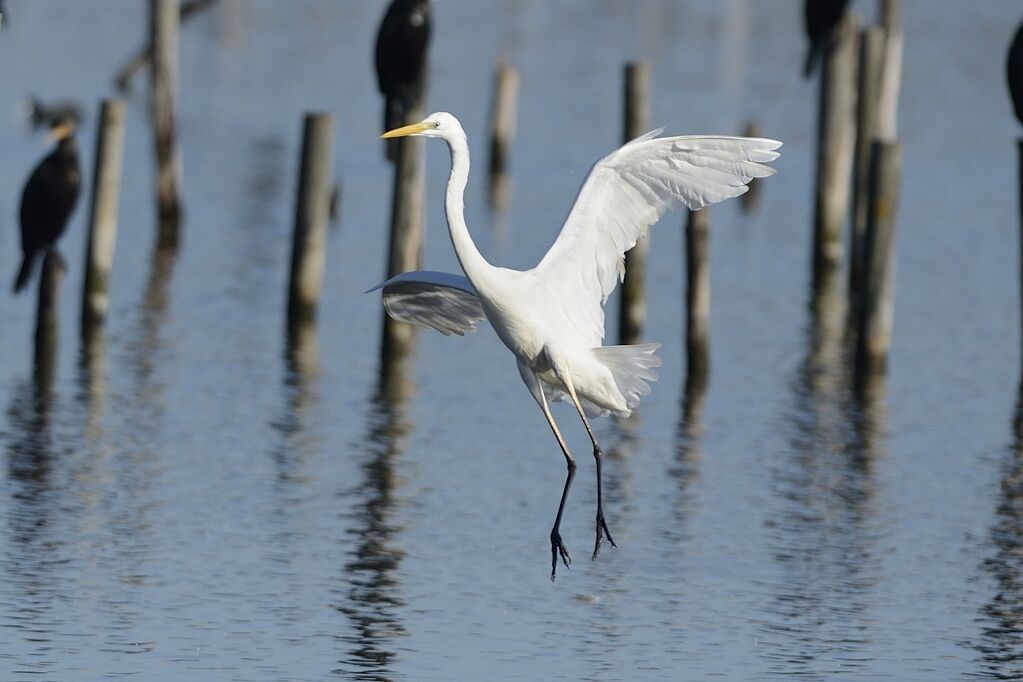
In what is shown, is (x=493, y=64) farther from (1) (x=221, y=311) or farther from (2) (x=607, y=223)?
(2) (x=607, y=223)

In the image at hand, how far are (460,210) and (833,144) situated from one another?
368 inches

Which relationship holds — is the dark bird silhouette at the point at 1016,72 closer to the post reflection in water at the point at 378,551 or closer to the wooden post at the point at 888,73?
the wooden post at the point at 888,73

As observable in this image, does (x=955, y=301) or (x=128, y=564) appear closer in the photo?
(x=128, y=564)

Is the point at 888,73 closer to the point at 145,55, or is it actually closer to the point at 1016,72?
the point at 1016,72

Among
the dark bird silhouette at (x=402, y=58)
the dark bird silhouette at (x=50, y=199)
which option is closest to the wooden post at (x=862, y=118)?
the dark bird silhouette at (x=402, y=58)

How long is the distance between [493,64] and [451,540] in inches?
830

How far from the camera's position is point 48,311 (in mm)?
14141

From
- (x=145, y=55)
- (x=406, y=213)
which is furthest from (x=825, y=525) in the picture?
(x=145, y=55)

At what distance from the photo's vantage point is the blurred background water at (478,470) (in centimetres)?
906

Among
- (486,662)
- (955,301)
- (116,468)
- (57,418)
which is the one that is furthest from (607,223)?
(955,301)

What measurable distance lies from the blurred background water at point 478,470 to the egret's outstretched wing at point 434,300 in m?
1.21

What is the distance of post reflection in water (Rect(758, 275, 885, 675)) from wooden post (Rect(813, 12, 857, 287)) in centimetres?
225

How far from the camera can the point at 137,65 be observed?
25.8 metres

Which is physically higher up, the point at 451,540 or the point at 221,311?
the point at 221,311
